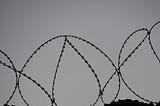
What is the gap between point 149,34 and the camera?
875 cm

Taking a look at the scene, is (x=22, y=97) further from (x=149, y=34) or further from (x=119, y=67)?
(x=149, y=34)

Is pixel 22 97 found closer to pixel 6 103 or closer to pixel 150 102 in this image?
pixel 6 103

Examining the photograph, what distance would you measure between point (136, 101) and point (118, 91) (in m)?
0.56

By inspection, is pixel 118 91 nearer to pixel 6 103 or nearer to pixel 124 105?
pixel 124 105

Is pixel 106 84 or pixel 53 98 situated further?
pixel 106 84

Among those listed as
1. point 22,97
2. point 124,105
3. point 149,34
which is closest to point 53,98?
point 22,97

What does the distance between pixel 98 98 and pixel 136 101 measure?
627 millimetres

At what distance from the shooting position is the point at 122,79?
832 cm

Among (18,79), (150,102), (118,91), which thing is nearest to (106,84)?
(118,91)

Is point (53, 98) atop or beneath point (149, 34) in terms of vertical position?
beneath

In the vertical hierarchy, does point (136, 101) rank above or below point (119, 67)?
below

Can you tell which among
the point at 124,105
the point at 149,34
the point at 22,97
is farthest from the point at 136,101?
the point at 22,97

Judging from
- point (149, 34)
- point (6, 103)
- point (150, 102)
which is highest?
point (149, 34)

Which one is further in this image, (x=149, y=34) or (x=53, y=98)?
(x=149, y=34)
